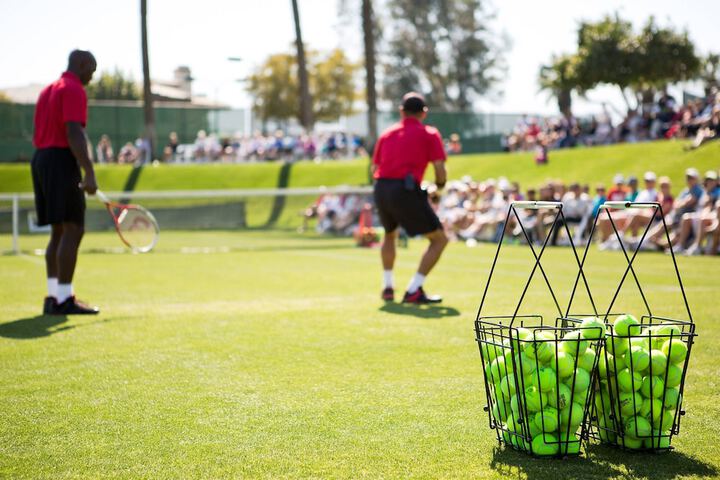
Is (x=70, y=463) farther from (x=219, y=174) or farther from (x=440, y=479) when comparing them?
(x=219, y=174)

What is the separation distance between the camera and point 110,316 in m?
8.44

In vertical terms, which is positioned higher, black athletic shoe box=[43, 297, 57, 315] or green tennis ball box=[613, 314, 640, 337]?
green tennis ball box=[613, 314, 640, 337]

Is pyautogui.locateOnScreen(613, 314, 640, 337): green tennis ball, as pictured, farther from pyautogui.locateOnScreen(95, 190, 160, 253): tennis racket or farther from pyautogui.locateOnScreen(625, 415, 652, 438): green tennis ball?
pyautogui.locateOnScreen(95, 190, 160, 253): tennis racket

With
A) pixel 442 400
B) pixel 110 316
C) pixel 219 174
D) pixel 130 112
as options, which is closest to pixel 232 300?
pixel 110 316

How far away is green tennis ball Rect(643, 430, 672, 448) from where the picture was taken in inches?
152

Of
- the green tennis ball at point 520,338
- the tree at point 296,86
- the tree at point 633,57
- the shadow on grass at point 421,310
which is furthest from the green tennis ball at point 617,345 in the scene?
the tree at point 296,86

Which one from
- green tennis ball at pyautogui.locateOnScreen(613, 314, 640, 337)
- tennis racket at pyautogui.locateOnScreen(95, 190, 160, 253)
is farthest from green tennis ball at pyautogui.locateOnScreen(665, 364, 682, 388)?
tennis racket at pyautogui.locateOnScreen(95, 190, 160, 253)

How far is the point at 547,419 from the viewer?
3.80m

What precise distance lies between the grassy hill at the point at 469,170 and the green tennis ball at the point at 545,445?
21.3m

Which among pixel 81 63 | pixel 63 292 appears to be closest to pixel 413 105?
pixel 81 63

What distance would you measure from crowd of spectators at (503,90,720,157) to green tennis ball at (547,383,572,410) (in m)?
23.1

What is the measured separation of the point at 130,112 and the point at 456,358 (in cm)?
4696

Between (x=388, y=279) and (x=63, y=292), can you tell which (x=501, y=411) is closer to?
(x=63, y=292)

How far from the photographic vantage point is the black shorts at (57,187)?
8.20 m
